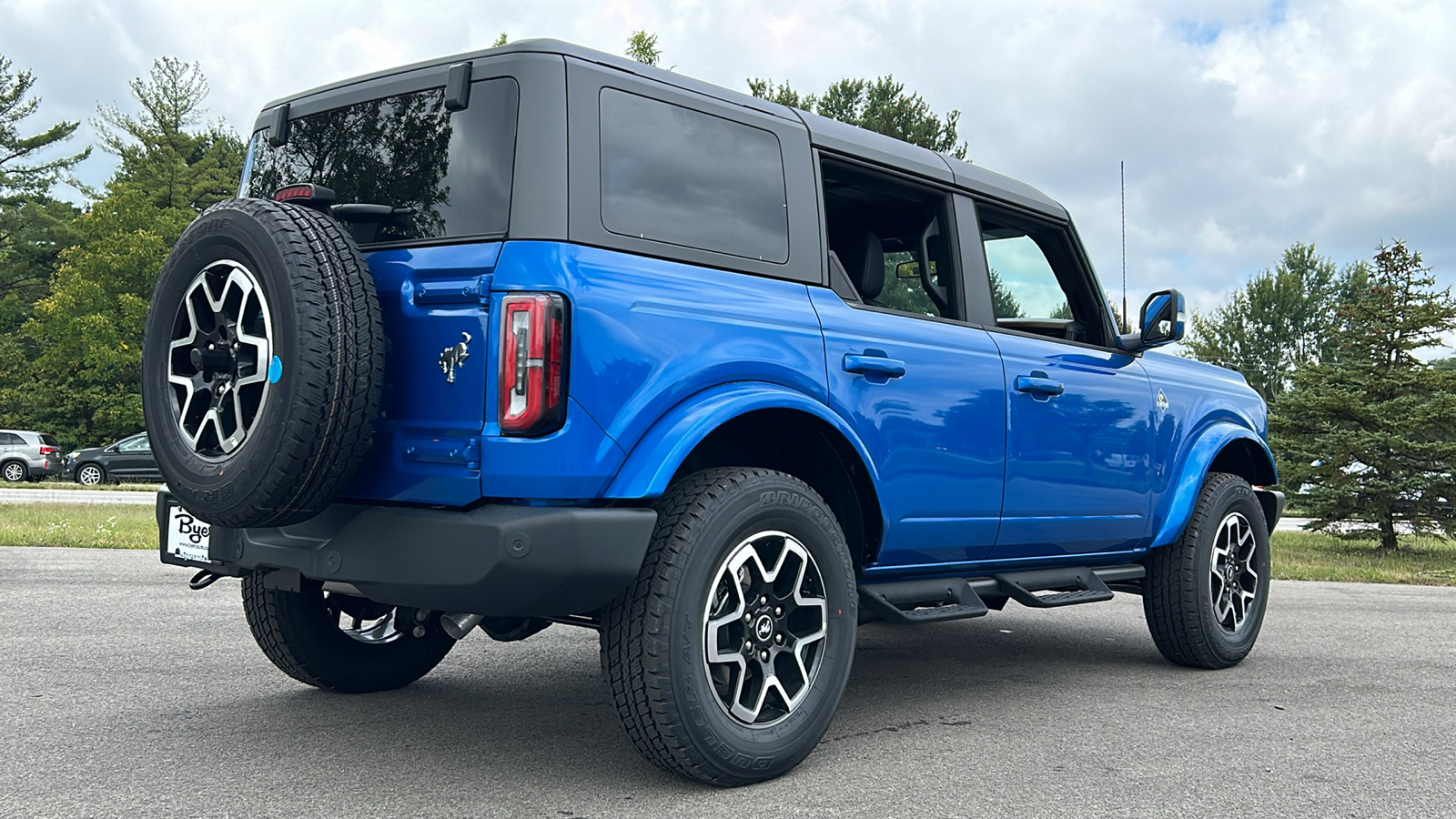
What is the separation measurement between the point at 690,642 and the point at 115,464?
1098 inches

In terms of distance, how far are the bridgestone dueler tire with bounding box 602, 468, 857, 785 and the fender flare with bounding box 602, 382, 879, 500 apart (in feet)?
0.52

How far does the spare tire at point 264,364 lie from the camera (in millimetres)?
2998

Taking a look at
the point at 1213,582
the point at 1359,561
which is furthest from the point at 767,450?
the point at 1359,561

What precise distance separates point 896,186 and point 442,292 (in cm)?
205

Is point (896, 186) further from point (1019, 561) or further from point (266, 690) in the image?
point (266, 690)

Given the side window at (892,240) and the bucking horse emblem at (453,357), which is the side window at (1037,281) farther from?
the bucking horse emblem at (453,357)

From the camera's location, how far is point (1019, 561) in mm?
4801

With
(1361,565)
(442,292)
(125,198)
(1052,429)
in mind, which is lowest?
(1361,565)

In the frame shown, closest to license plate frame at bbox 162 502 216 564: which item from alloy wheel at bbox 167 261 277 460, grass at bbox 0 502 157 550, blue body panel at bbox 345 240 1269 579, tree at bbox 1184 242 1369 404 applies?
alloy wheel at bbox 167 261 277 460

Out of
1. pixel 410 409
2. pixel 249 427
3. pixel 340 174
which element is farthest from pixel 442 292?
pixel 340 174

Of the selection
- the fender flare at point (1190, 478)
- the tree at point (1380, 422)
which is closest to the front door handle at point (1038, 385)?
the fender flare at point (1190, 478)

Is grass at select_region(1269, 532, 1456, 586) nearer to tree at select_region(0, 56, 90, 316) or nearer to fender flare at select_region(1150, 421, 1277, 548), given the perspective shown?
fender flare at select_region(1150, 421, 1277, 548)

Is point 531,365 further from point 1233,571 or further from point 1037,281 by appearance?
point 1233,571

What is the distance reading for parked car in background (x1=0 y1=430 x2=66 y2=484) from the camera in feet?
93.6
